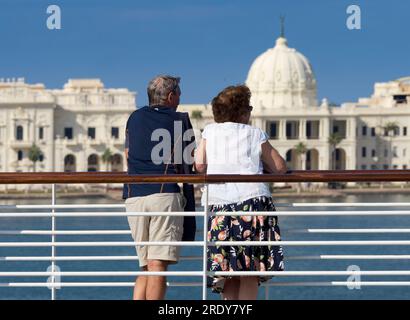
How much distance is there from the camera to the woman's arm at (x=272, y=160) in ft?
20.0

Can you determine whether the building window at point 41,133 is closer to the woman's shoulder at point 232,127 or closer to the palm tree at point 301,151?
the palm tree at point 301,151

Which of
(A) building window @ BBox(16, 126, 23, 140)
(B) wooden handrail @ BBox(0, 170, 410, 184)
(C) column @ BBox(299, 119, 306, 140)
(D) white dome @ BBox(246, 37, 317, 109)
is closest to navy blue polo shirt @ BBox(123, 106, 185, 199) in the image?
(B) wooden handrail @ BBox(0, 170, 410, 184)

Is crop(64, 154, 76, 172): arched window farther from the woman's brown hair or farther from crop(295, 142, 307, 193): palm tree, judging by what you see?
the woman's brown hair

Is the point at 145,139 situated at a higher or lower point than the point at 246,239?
higher

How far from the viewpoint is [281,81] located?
96250 mm

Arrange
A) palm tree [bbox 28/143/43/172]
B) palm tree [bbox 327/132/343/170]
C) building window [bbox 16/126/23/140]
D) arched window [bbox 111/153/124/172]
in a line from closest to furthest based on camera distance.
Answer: palm tree [bbox 28/143/43/172], arched window [bbox 111/153/124/172], building window [bbox 16/126/23/140], palm tree [bbox 327/132/343/170]

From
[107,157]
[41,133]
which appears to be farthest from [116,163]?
[41,133]

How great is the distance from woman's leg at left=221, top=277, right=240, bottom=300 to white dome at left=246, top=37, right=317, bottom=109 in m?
89.9

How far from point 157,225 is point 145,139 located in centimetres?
46

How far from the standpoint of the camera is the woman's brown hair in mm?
6109

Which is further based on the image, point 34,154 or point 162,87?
point 34,154

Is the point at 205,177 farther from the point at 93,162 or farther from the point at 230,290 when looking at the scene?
the point at 93,162
